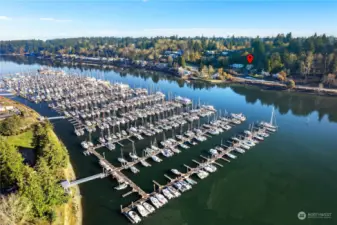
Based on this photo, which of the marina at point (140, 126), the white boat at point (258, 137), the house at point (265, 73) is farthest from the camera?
the house at point (265, 73)

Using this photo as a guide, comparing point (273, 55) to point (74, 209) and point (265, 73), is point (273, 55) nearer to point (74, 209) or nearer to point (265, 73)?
point (265, 73)

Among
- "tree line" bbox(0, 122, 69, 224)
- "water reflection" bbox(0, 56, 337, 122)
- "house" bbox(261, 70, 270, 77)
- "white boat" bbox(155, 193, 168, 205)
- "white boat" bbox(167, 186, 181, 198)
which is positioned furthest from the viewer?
"house" bbox(261, 70, 270, 77)

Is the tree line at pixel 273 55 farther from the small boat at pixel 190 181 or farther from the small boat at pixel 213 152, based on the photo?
the small boat at pixel 190 181

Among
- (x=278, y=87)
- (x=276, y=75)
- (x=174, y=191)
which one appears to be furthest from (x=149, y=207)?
(x=276, y=75)

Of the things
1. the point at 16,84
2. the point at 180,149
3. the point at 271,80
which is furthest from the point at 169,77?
the point at 180,149

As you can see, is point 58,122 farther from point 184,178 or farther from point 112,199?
point 184,178

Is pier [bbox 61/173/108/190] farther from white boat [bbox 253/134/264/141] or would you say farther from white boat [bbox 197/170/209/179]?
white boat [bbox 253/134/264/141]

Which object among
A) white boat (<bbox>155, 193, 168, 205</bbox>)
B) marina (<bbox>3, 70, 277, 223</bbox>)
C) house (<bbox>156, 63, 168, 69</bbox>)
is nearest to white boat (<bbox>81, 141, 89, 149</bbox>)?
marina (<bbox>3, 70, 277, 223</bbox>)

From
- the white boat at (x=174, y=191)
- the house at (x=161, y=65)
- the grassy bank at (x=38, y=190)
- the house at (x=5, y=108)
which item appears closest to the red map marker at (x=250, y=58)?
the house at (x=161, y=65)
